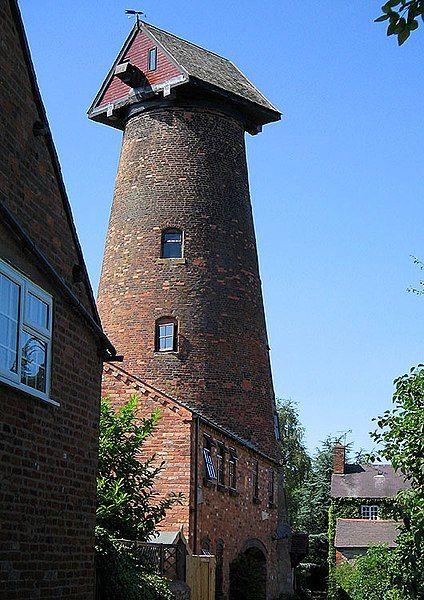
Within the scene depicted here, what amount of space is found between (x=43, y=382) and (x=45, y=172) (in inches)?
108

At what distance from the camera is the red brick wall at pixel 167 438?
27.3 meters

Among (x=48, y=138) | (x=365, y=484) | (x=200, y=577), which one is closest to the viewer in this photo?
(x=48, y=138)

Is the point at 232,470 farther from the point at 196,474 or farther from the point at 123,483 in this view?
the point at 123,483

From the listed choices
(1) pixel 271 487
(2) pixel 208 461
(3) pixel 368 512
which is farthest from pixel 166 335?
(3) pixel 368 512

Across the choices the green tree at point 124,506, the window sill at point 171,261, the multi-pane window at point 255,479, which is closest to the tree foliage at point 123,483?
the green tree at point 124,506

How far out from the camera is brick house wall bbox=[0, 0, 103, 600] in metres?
11.7

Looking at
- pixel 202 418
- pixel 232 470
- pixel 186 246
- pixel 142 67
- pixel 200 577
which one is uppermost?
pixel 142 67

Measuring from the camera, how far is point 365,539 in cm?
5344

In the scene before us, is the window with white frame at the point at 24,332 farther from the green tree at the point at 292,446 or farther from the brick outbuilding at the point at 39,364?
the green tree at the point at 292,446

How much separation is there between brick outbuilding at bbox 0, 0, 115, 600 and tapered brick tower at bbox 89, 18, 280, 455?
786 inches

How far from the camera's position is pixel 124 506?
70.4 ft

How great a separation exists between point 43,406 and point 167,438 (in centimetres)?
1560

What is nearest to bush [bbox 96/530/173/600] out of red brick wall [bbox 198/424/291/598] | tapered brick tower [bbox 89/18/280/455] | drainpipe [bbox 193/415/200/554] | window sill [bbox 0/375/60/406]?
window sill [bbox 0/375/60/406]

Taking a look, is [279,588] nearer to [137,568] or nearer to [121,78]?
[121,78]
